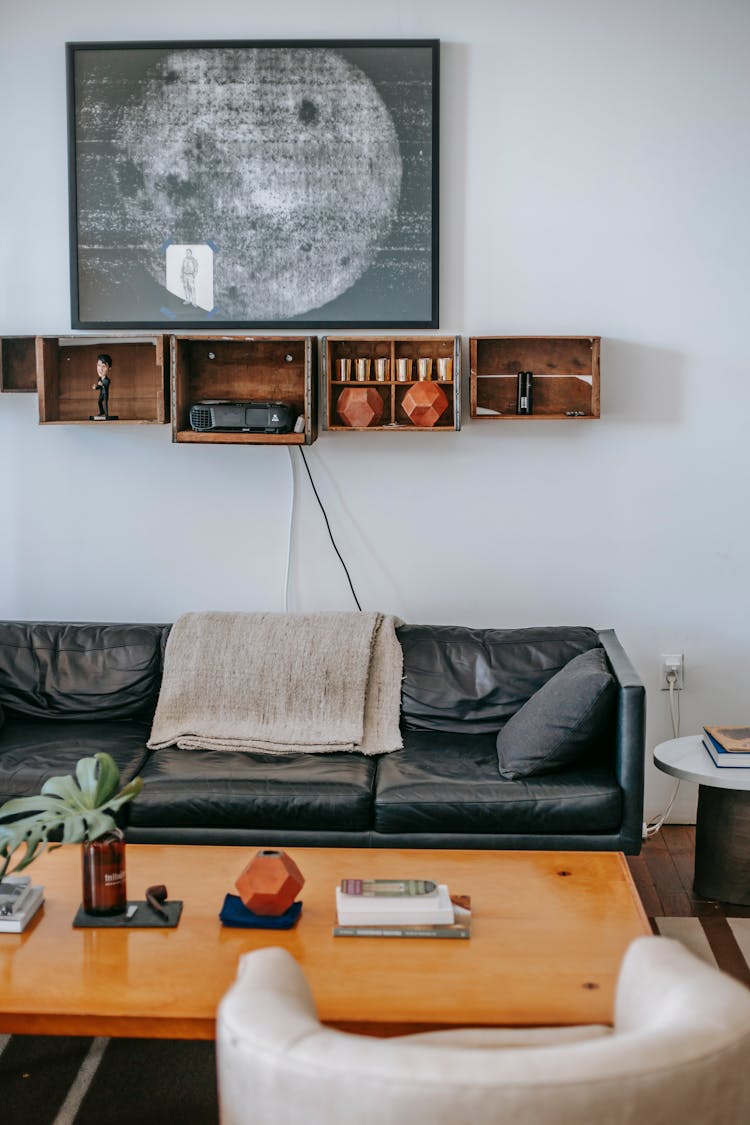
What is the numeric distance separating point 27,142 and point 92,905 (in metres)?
2.67

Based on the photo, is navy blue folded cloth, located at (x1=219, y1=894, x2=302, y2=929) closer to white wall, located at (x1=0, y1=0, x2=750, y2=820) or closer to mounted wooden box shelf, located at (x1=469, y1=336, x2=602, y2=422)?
white wall, located at (x1=0, y1=0, x2=750, y2=820)

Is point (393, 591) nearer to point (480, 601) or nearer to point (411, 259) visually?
point (480, 601)

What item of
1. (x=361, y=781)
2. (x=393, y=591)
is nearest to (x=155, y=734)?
(x=361, y=781)

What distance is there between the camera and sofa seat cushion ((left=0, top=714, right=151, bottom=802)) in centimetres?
325

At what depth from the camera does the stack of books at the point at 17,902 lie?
229cm

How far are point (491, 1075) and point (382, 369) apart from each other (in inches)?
115

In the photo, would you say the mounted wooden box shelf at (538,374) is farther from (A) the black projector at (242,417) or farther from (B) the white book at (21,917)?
(B) the white book at (21,917)

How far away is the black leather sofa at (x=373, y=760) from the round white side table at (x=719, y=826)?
0.24m

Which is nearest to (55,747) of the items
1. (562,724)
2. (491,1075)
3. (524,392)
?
(562,724)

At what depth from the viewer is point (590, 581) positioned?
3.98m

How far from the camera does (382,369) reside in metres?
3.87

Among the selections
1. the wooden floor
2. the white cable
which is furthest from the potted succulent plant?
the white cable

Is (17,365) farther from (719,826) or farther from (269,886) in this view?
(719,826)

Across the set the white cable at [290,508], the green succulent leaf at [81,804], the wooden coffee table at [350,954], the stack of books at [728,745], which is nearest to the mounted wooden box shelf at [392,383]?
the white cable at [290,508]
